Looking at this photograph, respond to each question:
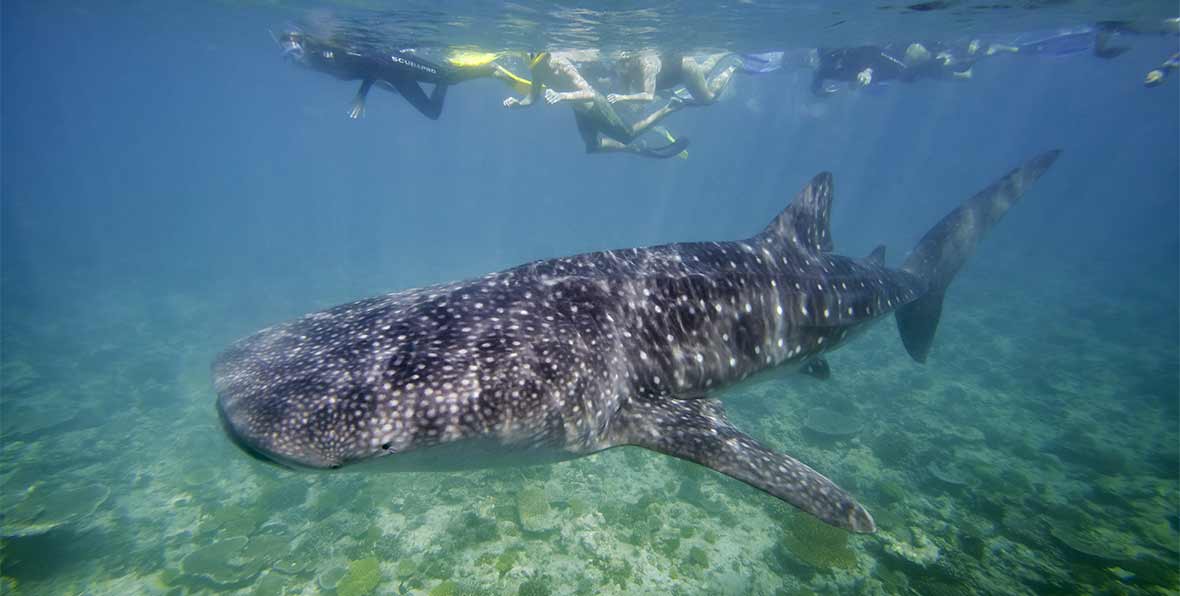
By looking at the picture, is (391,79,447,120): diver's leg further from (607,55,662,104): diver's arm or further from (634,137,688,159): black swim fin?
(634,137,688,159): black swim fin

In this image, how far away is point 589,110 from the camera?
15.6m

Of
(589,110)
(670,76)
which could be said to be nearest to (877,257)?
(589,110)

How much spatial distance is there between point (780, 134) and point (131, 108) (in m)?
125

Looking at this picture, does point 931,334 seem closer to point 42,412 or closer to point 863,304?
point 863,304

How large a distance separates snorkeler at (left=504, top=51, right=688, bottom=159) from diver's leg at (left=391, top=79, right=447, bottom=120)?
Result: 2.35 m

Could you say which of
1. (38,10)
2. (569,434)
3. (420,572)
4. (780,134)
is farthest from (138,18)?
(780,134)

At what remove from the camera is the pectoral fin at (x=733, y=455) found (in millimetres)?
3480

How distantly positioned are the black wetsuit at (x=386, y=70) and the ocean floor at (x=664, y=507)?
10225 mm

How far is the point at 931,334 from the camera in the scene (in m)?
8.05

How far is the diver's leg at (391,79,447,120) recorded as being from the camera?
46.6 feet

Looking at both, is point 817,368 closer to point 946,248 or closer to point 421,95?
point 946,248

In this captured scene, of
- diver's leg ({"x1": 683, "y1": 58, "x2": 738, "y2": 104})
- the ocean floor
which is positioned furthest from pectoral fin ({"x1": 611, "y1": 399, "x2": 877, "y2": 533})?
diver's leg ({"x1": 683, "y1": 58, "x2": 738, "y2": 104})

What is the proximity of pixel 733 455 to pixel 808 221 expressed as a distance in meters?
3.89

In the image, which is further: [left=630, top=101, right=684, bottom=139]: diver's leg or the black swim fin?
the black swim fin
